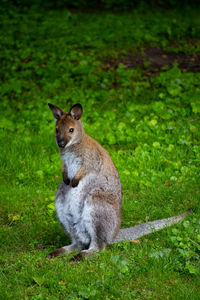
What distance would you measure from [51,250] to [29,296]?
132 centimetres

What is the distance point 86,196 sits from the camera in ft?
18.4

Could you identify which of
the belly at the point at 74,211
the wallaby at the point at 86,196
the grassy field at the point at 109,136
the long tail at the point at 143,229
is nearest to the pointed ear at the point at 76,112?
the wallaby at the point at 86,196

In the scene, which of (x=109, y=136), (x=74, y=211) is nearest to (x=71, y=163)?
(x=74, y=211)

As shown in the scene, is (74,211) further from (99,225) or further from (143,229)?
(143,229)

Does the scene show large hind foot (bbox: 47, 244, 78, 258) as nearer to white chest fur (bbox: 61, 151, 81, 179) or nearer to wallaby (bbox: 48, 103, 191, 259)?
wallaby (bbox: 48, 103, 191, 259)

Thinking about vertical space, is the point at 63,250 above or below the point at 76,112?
below

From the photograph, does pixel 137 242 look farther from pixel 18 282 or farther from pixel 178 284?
pixel 18 282

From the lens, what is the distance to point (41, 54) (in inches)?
471

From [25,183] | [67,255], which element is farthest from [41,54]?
[67,255]

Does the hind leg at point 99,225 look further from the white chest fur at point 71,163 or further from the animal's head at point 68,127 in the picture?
the animal's head at point 68,127

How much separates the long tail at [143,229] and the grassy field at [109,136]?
9 cm

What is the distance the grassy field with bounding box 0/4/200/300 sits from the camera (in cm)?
479

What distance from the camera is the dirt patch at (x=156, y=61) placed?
1120cm

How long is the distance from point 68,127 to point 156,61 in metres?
6.35
